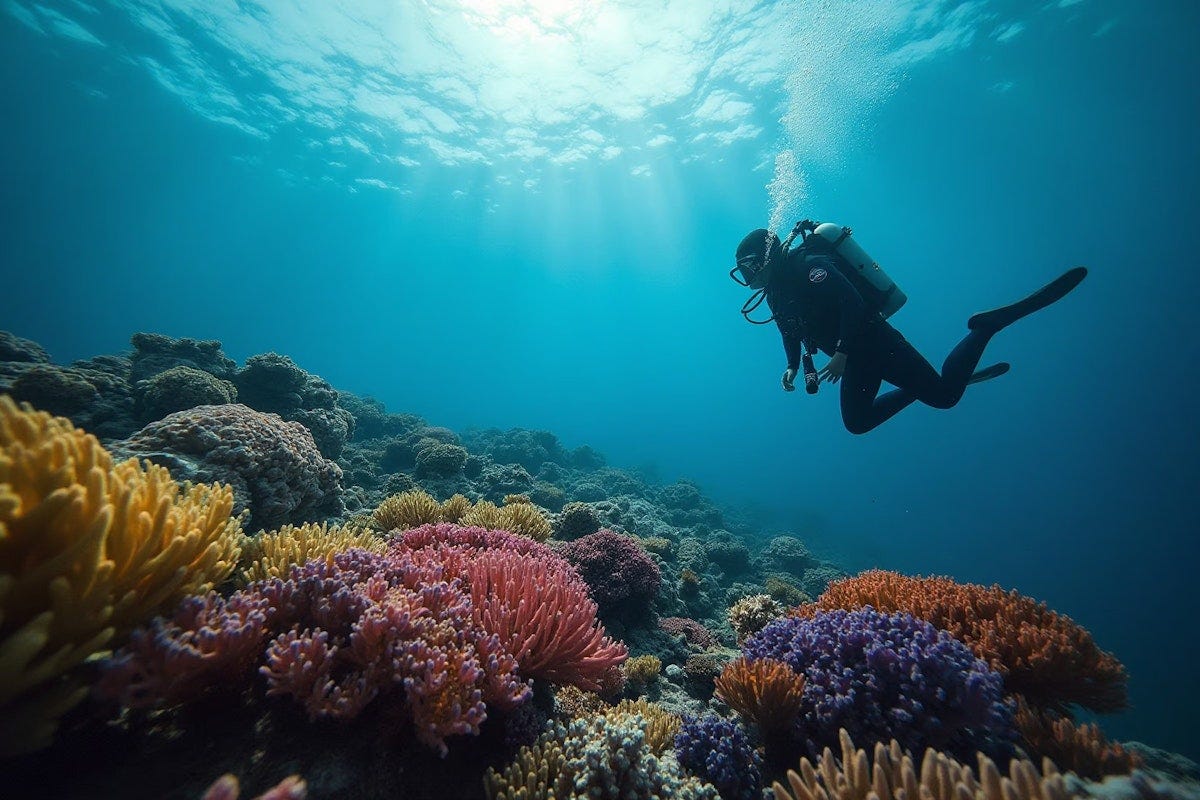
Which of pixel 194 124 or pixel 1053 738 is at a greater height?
pixel 194 124

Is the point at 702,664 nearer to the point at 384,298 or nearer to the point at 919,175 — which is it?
the point at 919,175

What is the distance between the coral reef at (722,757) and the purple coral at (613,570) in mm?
2638

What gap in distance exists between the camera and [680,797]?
2.45m

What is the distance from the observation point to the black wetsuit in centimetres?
676

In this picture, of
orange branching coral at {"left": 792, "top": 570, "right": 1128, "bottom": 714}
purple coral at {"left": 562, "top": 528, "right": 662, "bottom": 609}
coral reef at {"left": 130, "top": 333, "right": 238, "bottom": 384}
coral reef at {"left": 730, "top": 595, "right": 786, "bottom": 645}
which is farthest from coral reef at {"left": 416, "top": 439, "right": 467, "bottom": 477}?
orange branching coral at {"left": 792, "top": 570, "right": 1128, "bottom": 714}

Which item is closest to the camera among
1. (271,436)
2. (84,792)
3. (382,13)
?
(84,792)

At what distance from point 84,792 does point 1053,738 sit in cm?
511

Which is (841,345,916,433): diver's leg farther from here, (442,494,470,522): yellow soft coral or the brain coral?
the brain coral

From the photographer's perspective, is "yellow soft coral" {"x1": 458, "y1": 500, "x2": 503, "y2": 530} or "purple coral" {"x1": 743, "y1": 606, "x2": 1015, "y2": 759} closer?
"purple coral" {"x1": 743, "y1": 606, "x2": 1015, "y2": 759}

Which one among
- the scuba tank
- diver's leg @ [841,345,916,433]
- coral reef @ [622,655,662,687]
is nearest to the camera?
coral reef @ [622,655,662,687]

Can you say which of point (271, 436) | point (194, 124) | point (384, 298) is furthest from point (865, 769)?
point (384, 298)

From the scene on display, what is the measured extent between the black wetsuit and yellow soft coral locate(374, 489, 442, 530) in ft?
21.7

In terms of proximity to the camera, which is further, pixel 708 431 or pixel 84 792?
pixel 708 431

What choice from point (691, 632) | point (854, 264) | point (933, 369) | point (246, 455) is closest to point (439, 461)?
point (246, 455)
